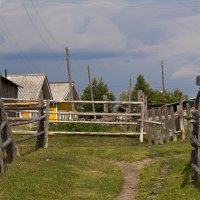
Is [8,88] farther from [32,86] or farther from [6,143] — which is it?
[6,143]

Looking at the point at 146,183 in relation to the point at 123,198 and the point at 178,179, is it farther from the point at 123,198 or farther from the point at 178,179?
the point at 123,198

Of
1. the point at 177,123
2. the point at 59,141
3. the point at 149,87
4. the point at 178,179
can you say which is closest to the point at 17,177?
the point at 178,179

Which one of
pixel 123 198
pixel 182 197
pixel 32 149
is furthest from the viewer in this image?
pixel 32 149

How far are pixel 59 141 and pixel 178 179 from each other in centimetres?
1002

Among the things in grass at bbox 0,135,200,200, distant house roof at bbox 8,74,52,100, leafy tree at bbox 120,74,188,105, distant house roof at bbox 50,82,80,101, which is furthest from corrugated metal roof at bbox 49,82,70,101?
grass at bbox 0,135,200,200

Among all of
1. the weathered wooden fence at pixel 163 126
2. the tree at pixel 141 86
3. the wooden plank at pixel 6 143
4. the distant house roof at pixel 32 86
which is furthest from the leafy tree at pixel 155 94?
the wooden plank at pixel 6 143

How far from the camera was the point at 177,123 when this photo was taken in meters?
24.1

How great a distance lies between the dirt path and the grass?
14cm

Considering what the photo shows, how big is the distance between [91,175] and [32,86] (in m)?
44.4

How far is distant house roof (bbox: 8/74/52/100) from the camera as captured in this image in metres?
56.1

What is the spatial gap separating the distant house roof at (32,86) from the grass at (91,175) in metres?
37.6

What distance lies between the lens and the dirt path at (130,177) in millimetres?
11147

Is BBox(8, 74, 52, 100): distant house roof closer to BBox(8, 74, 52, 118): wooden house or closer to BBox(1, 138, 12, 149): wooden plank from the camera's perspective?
BBox(8, 74, 52, 118): wooden house

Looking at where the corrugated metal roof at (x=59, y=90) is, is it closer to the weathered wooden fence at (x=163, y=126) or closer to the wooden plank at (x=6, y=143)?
the weathered wooden fence at (x=163, y=126)
